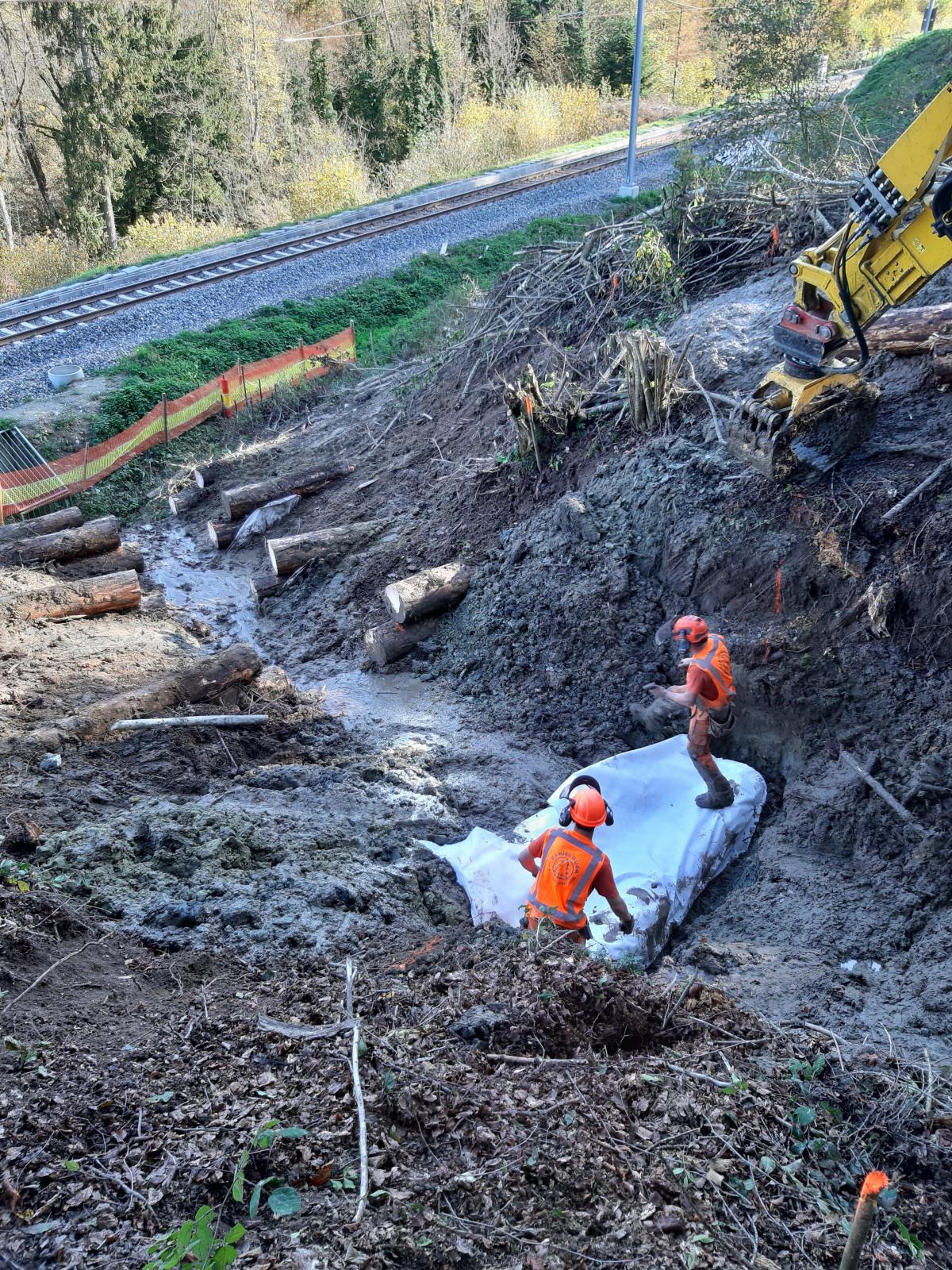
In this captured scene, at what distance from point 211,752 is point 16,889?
225 centimetres

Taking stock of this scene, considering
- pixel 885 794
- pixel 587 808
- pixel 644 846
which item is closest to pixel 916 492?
pixel 885 794

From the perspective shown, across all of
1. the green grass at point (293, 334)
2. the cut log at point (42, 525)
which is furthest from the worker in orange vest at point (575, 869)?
the green grass at point (293, 334)

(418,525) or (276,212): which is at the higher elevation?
(276,212)

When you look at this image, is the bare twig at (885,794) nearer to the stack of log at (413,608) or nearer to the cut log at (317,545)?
the stack of log at (413,608)

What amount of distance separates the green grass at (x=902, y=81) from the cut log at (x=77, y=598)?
17.2m

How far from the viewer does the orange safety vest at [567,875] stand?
4859 millimetres

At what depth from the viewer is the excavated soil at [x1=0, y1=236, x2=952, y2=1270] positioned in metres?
3.18

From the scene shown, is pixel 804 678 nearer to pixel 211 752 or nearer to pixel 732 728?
pixel 732 728

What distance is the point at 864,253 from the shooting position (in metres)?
6.29

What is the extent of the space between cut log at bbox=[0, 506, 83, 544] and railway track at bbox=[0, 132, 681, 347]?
20.2 ft

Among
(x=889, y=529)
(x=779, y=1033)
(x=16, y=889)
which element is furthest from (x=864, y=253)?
(x=16, y=889)

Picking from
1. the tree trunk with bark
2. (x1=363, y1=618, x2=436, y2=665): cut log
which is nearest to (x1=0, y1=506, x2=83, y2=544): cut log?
(x1=363, y1=618, x2=436, y2=665): cut log

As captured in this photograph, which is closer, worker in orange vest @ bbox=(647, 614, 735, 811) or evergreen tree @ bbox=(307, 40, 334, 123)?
worker in orange vest @ bbox=(647, 614, 735, 811)

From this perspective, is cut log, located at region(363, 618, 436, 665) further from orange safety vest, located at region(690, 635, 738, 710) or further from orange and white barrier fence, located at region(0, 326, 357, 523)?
orange and white barrier fence, located at region(0, 326, 357, 523)
